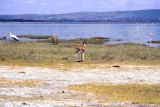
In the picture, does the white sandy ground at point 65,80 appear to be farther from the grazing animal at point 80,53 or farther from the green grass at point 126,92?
the grazing animal at point 80,53

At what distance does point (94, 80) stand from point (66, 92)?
470 cm

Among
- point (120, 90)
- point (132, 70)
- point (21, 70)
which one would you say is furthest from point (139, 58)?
point (120, 90)

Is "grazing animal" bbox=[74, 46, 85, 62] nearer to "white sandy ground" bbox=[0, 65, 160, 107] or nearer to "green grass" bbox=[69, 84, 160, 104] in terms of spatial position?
"white sandy ground" bbox=[0, 65, 160, 107]

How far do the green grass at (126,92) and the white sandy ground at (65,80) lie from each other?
71 centimetres

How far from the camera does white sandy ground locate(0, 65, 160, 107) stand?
64.6ft

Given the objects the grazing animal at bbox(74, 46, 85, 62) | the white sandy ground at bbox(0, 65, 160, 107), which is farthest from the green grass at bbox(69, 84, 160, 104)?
the grazing animal at bbox(74, 46, 85, 62)

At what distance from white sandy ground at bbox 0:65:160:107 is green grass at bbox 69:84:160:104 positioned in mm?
713

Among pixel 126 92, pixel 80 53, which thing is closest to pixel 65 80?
pixel 126 92

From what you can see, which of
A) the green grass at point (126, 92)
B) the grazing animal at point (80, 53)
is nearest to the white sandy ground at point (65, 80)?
the green grass at point (126, 92)

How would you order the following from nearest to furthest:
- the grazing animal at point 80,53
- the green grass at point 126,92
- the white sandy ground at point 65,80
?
1. the white sandy ground at point 65,80
2. the green grass at point 126,92
3. the grazing animal at point 80,53

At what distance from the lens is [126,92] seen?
22.7 m

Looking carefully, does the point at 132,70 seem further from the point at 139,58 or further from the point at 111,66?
the point at 139,58

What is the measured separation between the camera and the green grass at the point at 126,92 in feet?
68.2

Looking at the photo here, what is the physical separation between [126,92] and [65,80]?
5.13 meters
